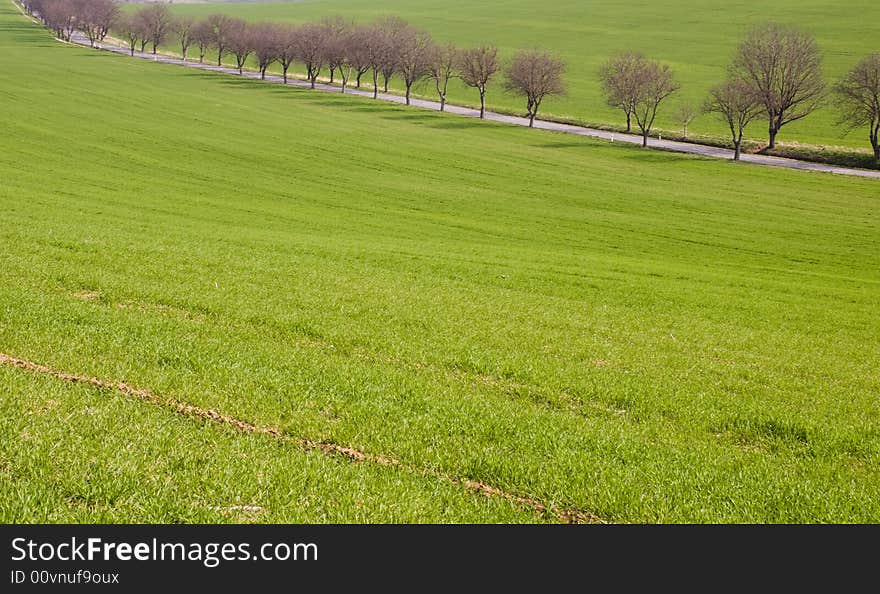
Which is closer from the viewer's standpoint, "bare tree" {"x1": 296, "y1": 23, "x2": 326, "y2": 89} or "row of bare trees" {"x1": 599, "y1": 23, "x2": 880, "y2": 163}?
"row of bare trees" {"x1": 599, "y1": 23, "x2": 880, "y2": 163}

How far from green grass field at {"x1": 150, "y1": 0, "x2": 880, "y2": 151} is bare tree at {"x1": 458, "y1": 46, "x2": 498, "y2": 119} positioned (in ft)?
22.1

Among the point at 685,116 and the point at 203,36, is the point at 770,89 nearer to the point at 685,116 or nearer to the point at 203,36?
the point at 685,116

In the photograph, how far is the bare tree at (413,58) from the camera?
106750 mm

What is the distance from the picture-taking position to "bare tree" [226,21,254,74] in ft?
412

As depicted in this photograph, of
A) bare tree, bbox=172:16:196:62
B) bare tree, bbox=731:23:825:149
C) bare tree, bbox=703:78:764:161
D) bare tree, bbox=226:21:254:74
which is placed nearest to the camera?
bare tree, bbox=703:78:764:161

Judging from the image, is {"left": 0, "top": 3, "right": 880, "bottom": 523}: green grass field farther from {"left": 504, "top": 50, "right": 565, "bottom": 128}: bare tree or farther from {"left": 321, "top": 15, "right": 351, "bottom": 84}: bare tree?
{"left": 321, "top": 15, "right": 351, "bottom": 84}: bare tree

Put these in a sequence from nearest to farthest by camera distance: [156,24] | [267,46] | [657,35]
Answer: [267,46] < [156,24] < [657,35]

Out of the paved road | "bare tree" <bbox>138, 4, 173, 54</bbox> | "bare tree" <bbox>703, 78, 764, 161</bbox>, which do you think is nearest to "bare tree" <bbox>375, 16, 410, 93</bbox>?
the paved road

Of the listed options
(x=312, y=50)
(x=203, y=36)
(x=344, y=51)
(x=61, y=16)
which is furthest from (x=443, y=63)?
(x=61, y=16)

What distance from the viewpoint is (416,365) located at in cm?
1117

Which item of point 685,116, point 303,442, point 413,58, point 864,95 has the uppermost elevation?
point 413,58

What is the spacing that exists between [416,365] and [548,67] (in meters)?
92.4

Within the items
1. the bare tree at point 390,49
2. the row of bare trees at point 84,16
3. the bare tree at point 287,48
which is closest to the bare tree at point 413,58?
the bare tree at point 390,49

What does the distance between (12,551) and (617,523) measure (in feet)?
17.8
